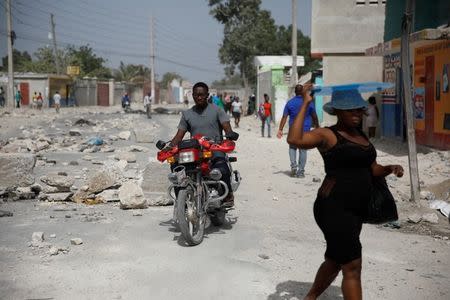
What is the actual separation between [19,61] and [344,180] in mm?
92041

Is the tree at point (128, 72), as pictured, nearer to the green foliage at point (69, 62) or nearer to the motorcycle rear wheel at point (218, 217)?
the green foliage at point (69, 62)

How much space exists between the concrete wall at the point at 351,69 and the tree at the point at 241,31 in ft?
82.7

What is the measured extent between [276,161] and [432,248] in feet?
24.6

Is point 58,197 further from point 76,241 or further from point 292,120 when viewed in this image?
point 292,120

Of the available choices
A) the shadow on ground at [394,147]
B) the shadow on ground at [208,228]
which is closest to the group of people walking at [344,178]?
the shadow on ground at [208,228]

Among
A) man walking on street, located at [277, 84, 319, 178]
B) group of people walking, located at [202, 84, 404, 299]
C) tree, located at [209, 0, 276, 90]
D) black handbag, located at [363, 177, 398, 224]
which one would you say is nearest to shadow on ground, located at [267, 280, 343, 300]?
group of people walking, located at [202, 84, 404, 299]

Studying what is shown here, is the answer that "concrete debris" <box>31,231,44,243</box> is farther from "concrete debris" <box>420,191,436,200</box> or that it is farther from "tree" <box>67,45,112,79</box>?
"tree" <box>67,45,112,79</box>

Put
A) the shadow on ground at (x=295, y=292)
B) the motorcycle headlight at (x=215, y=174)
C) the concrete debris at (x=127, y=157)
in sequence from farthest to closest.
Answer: the concrete debris at (x=127, y=157) → the motorcycle headlight at (x=215, y=174) → the shadow on ground at (x=295, y=292)

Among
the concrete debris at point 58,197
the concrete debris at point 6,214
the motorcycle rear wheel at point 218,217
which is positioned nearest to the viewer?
the motorcycle rear wheel at point 218,217

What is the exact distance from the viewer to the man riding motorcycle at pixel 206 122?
6000 mm

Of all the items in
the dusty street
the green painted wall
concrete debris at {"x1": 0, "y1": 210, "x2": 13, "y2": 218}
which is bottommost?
the dusty street

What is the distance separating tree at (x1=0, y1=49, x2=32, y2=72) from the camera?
73537 mm

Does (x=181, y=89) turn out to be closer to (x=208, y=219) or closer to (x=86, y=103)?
(x=86, y=103)

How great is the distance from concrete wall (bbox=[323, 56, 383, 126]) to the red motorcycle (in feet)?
57.3
